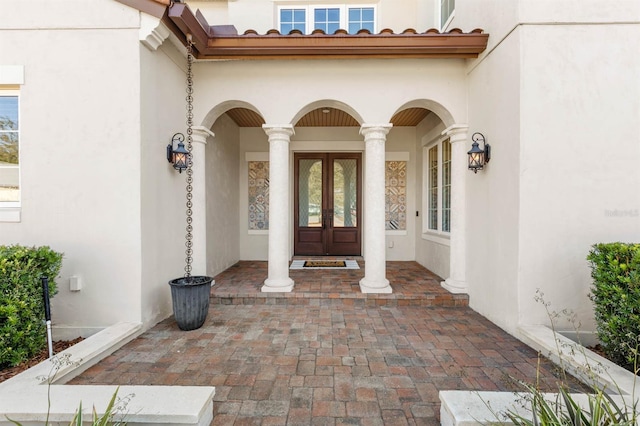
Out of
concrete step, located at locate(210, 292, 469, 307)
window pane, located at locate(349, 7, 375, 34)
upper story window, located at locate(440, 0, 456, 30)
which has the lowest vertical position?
concrete step, located at locate(210, 292, 469, 307)

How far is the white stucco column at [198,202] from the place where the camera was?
4.97m

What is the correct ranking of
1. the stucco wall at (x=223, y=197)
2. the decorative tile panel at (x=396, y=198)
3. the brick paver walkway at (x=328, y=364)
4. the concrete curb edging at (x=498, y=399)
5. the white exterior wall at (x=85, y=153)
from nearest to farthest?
the concrete curb edging at (x=498, y=399) < the brick paver walkway at (x=328, y=364) < the white exterior wall at (x=85, y=153) < the stucco wall at (x=223, y=197) < the decorative tile panel at (x=396, y=198)

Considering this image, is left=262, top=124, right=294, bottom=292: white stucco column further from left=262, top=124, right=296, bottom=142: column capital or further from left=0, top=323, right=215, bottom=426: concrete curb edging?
left=0, top=323, right=215, bottom=426: concrete curb edging

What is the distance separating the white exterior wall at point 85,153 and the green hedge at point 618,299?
15.8 ft

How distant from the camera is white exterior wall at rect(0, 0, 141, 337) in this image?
145 inches

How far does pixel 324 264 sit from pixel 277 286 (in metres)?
2.26

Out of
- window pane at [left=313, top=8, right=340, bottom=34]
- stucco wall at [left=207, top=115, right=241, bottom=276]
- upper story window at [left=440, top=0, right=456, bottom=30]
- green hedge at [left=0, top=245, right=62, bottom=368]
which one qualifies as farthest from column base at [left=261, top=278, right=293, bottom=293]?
window pane at [left=313, top=8, right=340, bottom=34]

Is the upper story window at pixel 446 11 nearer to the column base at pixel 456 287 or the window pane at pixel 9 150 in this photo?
the column base at pixel 456 287

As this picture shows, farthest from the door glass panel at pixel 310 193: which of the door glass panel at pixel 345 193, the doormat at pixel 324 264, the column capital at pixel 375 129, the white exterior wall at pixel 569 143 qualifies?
the white exterior wall at pixel 569 143

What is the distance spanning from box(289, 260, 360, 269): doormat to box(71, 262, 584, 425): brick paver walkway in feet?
8.15

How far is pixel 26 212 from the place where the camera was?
12.2 ft

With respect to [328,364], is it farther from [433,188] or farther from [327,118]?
[327,118]

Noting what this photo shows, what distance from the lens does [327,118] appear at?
7.15 m

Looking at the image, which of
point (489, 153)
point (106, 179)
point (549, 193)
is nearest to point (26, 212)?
point (106, 179)
